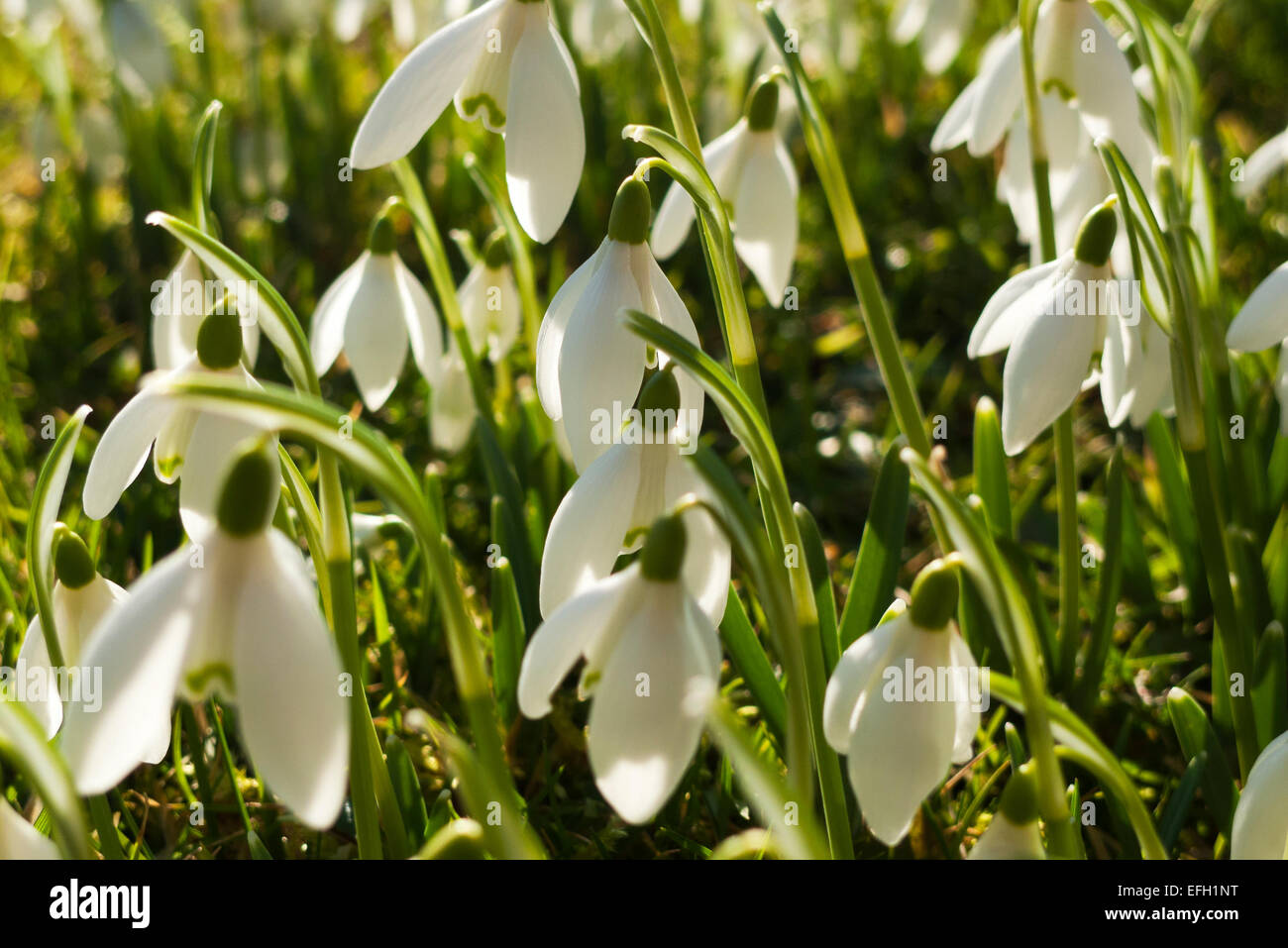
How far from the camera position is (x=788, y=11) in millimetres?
2416

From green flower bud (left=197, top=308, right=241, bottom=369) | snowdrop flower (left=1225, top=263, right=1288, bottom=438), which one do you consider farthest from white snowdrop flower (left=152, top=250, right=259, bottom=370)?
snowdrop flower (left=1225, top=263, right=1288, bottom=438)

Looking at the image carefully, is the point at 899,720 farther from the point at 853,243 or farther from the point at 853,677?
the point at 853,243

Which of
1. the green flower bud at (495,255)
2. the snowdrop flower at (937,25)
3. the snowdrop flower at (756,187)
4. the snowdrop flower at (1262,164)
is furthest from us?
the snowdrop flower at (937,25)

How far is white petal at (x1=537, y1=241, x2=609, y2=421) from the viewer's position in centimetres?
103

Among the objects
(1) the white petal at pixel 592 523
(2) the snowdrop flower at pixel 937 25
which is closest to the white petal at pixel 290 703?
(1) the white petal at pixel 592 523

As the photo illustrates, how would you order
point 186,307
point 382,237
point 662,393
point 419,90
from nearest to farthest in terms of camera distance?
point 662,393, point 419,90, point 186,307, point 382,237

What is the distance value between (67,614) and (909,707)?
2.11ft

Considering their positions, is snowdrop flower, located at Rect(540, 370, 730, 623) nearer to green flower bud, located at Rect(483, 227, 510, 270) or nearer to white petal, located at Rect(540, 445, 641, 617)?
white petal, located at Rect(540, 445, 641, 617)

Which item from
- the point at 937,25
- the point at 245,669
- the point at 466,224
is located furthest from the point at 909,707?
the point at 466,224

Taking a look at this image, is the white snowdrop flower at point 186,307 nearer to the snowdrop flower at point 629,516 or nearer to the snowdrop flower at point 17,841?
the snowdrop flower at point 629,516

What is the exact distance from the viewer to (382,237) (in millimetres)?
1417

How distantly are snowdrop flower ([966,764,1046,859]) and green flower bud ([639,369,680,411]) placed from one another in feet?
1.11

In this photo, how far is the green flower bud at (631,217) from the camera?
98 centimetres
